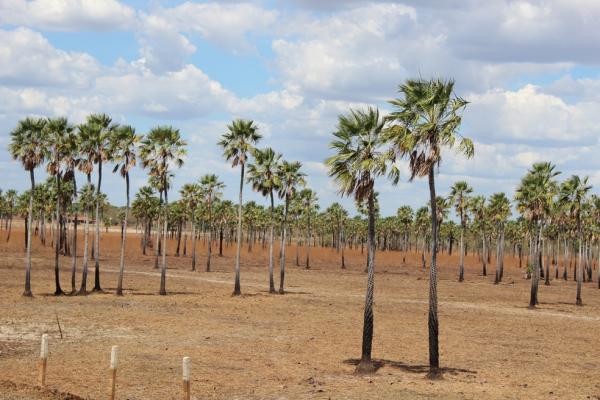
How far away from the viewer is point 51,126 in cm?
5231

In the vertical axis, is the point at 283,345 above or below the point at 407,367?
below

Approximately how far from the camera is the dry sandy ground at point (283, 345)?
78.1ft

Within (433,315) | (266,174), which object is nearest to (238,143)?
(266,174)

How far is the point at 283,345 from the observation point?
3369 cm

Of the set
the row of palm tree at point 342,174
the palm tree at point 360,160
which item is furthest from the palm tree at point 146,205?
the palm tree at point 360,160

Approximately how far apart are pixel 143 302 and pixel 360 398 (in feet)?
103

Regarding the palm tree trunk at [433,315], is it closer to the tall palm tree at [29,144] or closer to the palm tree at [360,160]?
the palm tree at [360,160]

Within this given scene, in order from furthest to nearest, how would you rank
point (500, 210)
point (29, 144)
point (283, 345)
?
point (500, 210), point (29, 144), point (283, 345)

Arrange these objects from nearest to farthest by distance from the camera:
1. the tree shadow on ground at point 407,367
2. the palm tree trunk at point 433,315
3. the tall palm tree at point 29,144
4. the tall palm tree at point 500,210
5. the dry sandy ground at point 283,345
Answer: the dry sandy ground at point 283,345
the palm tree trunk at point 433,315
the tree shadow on ground at point 407,367
the tall palm tree at point 29,144
the tall palm tree at point 500,210

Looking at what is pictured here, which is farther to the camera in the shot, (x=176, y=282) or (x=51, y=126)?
(x=176, y=282)

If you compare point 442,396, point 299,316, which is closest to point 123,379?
point 442,396

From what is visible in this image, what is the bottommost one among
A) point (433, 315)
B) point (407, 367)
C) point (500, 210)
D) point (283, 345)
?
point (283, 345)

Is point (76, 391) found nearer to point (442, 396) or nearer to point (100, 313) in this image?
point (442, 396)

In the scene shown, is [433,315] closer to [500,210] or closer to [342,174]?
[342,174]
